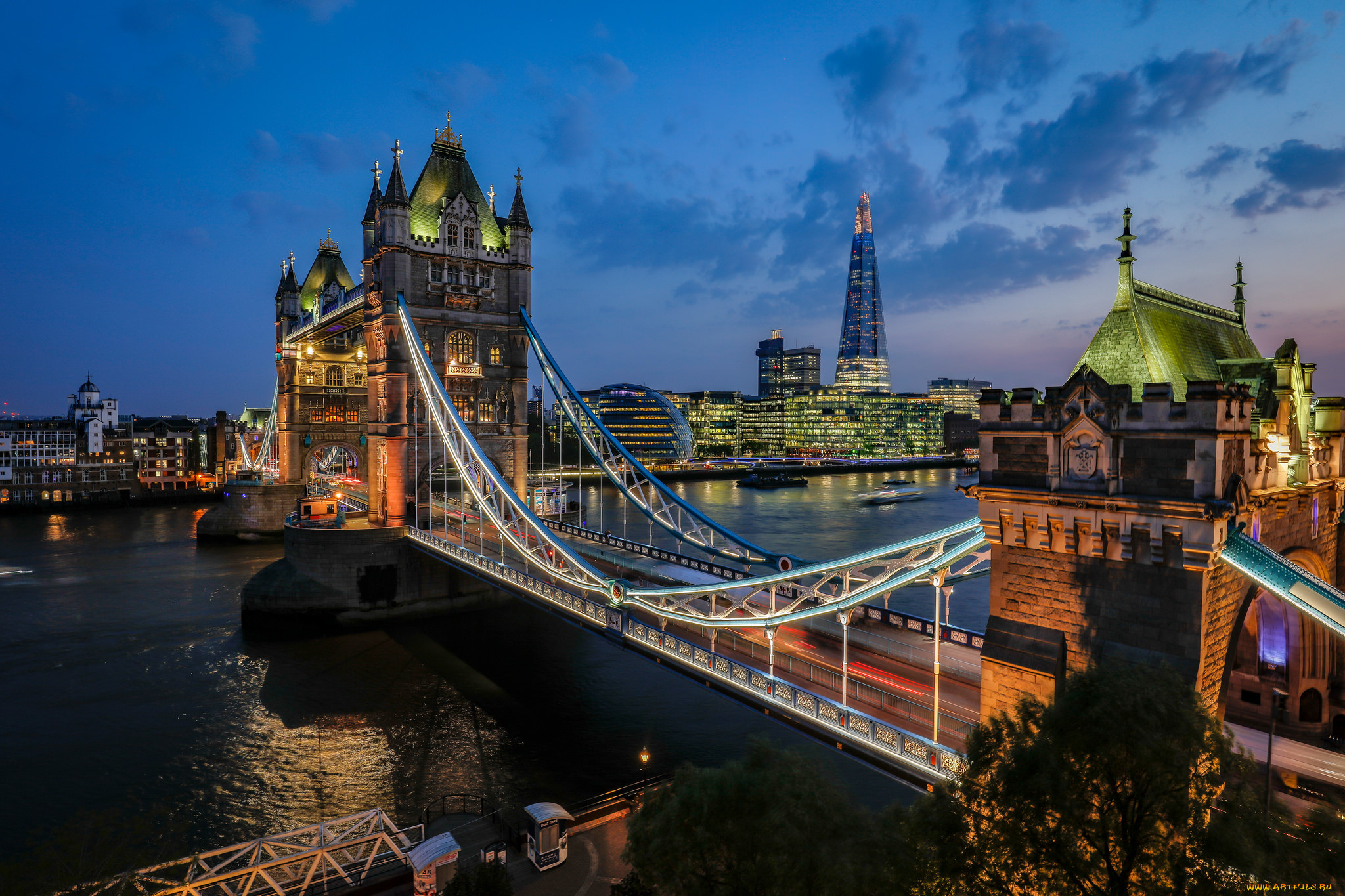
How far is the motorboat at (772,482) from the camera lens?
106062 millimetres

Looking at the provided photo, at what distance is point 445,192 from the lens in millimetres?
34719

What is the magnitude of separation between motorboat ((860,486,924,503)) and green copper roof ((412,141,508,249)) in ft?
200

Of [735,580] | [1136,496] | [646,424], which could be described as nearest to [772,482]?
[646,424]

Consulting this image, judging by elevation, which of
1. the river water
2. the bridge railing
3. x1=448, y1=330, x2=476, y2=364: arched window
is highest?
x1=448, y1=330, x2=476, y2=364: arched window

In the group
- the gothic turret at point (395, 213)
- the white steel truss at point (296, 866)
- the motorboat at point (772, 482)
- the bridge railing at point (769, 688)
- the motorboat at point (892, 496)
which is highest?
the gothic turret at point (395, 213)

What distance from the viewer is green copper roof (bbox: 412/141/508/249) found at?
34125 mm

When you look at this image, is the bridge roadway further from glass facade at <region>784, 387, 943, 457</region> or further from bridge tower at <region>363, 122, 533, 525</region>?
glass facade at <region>784, 387, 943, 457</region>

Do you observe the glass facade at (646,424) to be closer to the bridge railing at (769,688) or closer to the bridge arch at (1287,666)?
the bridge railing at (769,688)

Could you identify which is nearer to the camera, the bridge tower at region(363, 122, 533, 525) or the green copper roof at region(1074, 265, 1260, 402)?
the green copper roof at region(1074, 265, 1260, 402)

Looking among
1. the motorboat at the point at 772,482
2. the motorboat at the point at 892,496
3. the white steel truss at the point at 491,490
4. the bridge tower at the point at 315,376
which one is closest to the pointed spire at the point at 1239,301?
the white steel truss at the point at 491,490

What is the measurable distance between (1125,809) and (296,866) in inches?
584

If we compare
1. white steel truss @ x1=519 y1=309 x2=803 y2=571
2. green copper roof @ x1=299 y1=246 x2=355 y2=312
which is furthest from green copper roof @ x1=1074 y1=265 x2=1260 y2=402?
green copper roof @ x1=299 y1=246 x2=355 y2=312

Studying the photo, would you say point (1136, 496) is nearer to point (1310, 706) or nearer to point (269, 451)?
point (1310, 706)

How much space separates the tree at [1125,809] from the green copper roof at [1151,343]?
4.90 meters
